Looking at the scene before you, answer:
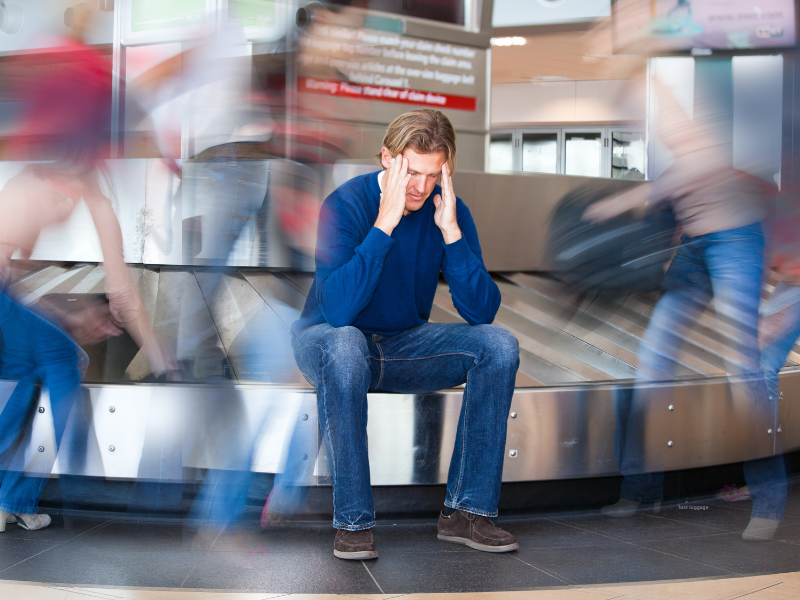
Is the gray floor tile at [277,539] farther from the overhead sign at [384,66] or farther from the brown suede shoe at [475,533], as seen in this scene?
the overhead sign at [384,66]

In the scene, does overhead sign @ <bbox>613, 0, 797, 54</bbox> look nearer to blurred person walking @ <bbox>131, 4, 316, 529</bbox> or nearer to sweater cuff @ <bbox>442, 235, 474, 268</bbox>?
blurred person walking @ <bbox>131, 4, 316, 529</bbox>

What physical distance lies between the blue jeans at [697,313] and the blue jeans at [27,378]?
1590 millimetres

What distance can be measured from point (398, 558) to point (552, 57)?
719cm

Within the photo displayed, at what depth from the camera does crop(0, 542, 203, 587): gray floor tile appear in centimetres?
148

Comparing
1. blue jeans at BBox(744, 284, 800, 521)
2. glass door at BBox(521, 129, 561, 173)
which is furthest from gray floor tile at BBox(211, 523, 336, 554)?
glass door at BBox(521, 129, 561, 173)

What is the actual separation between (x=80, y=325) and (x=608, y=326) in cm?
184

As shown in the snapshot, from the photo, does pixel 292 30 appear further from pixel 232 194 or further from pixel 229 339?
pixel 229 339

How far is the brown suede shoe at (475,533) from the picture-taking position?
67.2 inches

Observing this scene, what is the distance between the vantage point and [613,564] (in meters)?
1.65

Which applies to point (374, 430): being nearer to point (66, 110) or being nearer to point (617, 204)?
point (66, 110)

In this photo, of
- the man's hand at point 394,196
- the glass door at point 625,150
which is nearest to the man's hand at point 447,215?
the man's hand at point 394,196

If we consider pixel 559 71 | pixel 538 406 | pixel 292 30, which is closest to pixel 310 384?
pixel 538 406

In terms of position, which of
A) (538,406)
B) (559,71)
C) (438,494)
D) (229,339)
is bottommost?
(438,494)

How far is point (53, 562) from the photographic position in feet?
5.21
